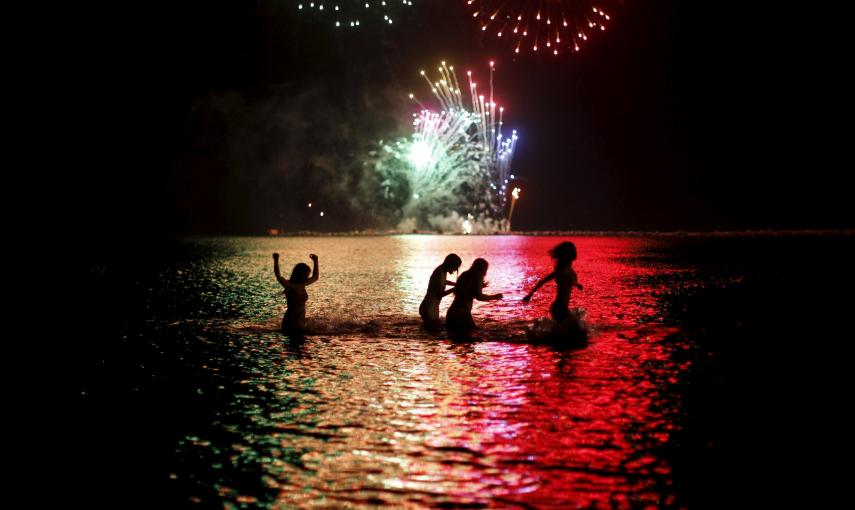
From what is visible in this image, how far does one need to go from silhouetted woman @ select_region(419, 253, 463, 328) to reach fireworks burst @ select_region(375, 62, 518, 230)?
46.2 metres

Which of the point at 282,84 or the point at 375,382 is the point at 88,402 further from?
the point at 282,84

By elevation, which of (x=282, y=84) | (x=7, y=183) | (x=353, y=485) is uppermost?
(x=282, y=84)

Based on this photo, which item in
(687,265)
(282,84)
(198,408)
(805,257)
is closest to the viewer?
(198,408)

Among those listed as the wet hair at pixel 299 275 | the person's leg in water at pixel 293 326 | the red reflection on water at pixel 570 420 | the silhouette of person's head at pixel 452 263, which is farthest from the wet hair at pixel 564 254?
the person's leg in water at pixel 293 326

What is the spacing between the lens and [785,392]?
9.02 meters

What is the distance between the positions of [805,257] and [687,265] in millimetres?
7056

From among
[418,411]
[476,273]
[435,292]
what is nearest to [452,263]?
[476,273]

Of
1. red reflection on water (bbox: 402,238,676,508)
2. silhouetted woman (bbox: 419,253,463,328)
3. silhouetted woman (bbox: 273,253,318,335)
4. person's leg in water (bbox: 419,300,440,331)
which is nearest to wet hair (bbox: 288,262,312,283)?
silhouetted woman (bbox: 273,253,318,335)

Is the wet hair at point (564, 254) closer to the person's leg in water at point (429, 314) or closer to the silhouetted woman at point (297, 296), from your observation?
the person's leg in water at point (429, 314)

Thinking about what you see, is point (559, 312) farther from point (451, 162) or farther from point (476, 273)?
point (451, 162)

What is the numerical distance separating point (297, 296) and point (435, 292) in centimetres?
243

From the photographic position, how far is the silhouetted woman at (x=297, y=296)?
13.1 meters

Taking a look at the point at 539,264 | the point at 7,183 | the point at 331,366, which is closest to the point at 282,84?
the point at 7,183

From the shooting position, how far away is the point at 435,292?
1392 centimetres
